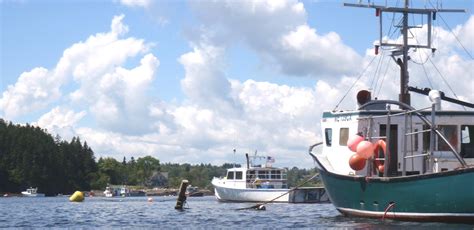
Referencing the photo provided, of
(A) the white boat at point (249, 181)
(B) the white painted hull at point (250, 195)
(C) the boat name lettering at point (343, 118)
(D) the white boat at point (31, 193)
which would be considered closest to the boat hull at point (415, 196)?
(C) the boat name lettering at point (343, 118)

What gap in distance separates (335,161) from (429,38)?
22.0 ft

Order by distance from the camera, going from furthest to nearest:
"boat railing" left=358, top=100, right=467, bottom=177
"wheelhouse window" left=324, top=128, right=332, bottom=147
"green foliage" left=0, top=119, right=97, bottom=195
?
"green foliage" left=0, top=119, right=97, bottom=195, "wheelhouse window" left=324, top=128, right=332, bottom=147, "boat railing" left=358, top=100, right=467, bottom=177

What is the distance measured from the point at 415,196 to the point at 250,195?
41.4 metres

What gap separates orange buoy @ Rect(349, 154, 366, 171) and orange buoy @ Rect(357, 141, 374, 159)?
310 mm

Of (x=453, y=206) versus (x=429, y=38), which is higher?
(x=429, y=38)

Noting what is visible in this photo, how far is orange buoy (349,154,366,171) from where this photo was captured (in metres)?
32.4

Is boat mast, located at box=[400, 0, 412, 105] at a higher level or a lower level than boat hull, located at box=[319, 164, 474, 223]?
higher

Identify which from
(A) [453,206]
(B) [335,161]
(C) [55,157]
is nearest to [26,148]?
(C) [55,157]

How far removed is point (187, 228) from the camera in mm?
31922

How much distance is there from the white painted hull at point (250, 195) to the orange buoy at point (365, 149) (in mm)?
33376

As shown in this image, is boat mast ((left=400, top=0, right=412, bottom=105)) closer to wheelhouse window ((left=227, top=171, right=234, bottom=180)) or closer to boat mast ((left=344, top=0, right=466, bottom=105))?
boat mast ((left=344, top=0, right=466, bottom=105))

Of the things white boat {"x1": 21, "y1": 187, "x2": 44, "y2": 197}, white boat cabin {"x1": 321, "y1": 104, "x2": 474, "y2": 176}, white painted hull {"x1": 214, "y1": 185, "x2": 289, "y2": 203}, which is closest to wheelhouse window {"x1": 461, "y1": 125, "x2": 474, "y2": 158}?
white boat cabin {"x1": 321, "y1": 104, "x2": 474, "y2": 176}

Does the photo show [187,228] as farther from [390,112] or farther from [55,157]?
[55,157]

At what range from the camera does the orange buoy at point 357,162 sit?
106ft
